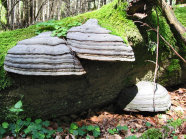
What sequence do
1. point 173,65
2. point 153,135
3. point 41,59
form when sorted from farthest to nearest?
point 173,65 < point 153,135 < point 41,59

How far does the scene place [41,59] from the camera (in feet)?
7.06

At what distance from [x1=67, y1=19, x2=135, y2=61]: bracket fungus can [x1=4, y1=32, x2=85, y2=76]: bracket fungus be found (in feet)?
0.57

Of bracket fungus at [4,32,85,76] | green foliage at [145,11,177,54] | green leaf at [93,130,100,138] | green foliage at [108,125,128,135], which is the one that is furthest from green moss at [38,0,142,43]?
green leaf at [93,130,100,138]

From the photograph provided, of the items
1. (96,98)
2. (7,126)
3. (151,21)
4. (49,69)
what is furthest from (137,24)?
(7,126)

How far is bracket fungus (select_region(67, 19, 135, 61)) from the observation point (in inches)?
90.7

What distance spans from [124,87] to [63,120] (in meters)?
1.46

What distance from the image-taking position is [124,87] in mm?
3574

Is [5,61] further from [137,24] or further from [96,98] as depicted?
[137,24]

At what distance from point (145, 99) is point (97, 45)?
155 cm

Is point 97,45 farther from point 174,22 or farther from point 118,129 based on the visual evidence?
point 174,22

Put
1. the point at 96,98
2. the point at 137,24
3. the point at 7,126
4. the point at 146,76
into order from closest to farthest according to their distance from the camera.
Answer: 1. the point at 7,126
2. the point at 96,98
3. the point at 137,24
4. the point at 146,76

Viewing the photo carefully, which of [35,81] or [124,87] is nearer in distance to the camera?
[35,81]

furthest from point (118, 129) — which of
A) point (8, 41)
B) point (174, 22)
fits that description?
point (174, 22)

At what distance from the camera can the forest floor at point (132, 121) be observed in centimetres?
261
